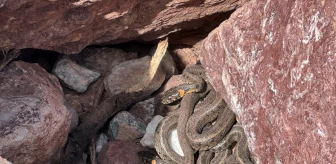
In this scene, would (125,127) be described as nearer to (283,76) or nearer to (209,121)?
(209,121)

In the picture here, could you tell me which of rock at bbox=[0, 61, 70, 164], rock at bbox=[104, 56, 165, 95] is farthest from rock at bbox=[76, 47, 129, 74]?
rock at bbox=[0, 61, 70, 164]

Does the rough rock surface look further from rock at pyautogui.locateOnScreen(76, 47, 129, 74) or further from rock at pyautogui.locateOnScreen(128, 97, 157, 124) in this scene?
rock at pyautogui.locateOnScreen(128, 97, 157, 124)

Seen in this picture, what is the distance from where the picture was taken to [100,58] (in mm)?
6953

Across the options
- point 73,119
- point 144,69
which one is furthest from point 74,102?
point 144,69

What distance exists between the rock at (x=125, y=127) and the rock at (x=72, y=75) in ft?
2.08

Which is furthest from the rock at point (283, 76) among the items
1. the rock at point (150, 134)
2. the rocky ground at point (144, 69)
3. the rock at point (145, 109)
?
the rock at point (145, 109)

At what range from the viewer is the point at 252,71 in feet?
15.5

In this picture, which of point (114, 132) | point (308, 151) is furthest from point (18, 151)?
point (308, 151)

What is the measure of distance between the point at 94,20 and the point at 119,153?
5.05 feet

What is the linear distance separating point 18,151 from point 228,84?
2.15 metres

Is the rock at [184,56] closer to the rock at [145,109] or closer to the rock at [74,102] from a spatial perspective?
the rock at [145,109]

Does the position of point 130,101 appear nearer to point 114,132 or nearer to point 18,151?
point 114,132

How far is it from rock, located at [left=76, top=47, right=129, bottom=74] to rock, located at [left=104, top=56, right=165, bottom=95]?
0.46 feet

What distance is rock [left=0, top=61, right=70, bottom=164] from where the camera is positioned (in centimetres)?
502
